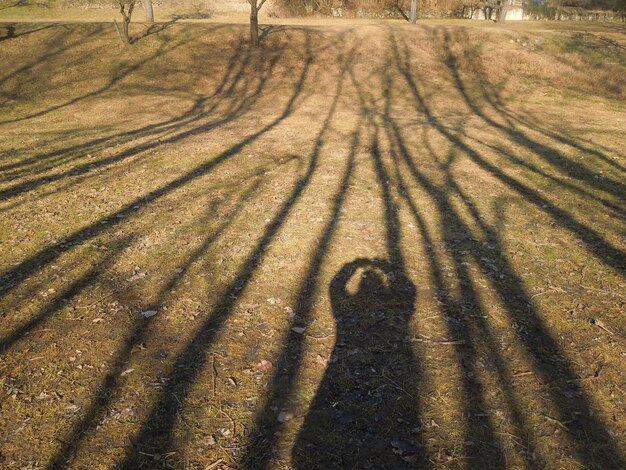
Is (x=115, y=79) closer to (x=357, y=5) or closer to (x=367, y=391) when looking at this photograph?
(x=367, y=391)

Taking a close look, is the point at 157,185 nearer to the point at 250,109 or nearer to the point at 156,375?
the point at 156,375

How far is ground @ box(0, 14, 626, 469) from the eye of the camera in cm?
358

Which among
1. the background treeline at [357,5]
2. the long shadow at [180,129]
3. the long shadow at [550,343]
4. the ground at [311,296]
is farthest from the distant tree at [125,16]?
the long shadow at [550,343]

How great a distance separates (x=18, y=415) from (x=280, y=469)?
7.12 feet

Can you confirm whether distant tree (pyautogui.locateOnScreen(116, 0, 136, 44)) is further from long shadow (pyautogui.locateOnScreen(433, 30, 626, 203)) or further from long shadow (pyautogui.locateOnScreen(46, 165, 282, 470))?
long shadow (pyautogui.locateOnScreen(46, 165, 282, 470))

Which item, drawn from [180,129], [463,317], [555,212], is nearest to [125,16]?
[180,129]

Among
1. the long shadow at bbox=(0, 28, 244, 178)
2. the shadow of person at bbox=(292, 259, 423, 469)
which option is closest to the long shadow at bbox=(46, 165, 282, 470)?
the shadow of person at bbox=(292, 259, 423, 469)

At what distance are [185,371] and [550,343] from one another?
11.6ft

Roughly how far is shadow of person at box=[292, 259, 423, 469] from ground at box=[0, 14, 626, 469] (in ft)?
0.06

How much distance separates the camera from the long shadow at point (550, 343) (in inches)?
137

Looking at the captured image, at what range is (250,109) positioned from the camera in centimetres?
1683

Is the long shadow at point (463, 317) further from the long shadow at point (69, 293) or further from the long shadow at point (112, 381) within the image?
the long shadow at point (69, 293)

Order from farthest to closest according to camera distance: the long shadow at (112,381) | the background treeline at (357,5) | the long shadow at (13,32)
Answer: the background treeline at (357,5) < the long shadow at (13,32) < the long shadow at (112,381)

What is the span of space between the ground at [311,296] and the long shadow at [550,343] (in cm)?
2
